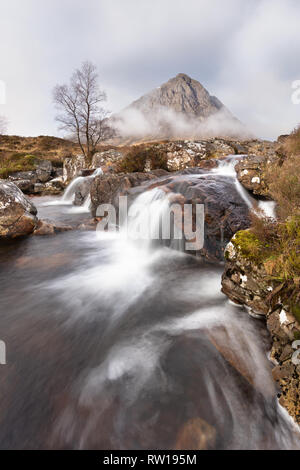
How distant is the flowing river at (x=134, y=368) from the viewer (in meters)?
1.97

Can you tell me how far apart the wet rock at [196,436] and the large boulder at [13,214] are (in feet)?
24.9

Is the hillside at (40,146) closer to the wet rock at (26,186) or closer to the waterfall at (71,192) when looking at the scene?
the wet rock at (26,186)

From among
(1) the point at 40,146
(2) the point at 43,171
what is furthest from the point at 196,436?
(1) the point at 40,146

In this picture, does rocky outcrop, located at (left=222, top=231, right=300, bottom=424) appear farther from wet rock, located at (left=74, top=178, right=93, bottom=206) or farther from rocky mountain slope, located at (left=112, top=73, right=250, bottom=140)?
rocky mountain slope, located at (left=112, top=73, right=250, bottom=140)

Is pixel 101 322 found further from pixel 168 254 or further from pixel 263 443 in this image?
pixel 168 254

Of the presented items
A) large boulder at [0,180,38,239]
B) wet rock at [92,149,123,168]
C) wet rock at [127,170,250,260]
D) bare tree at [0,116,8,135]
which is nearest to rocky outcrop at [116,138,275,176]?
wet rock at [92,149,123,168]

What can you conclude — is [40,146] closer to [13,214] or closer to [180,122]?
[13,214]

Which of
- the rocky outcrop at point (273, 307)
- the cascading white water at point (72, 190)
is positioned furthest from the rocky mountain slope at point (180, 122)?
the rocky outcrop at point (273, 307)

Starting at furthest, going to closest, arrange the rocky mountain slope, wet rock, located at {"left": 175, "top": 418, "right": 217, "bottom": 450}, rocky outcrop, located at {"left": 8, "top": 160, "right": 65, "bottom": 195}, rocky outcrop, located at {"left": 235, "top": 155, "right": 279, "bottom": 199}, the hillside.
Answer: the rocky mountain slope → the hillside → rocky outcrop, located at {"left": 8, "top": 160, "right": 65, "bottom": 195} → rocky outcrop, located at {"left": 235, "top": 155, "right": 279, "bottom": 199} → wet rock, located at {"left": 175, "top": 418, "right": 217, "bottom": 450}

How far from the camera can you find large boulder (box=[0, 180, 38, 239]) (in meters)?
6.84

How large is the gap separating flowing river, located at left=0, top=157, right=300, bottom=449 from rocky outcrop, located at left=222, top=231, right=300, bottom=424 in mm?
169

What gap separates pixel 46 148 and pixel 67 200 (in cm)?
2908

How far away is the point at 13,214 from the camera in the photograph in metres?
7.02

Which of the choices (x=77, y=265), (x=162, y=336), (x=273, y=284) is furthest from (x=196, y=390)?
(x=77, y=265)
